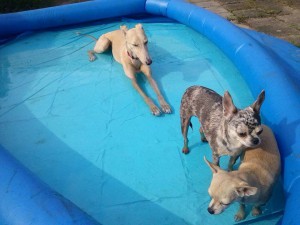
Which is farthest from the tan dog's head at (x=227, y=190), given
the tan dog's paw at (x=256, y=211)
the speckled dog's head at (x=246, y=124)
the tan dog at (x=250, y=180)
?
the tan dog's paw at (x=256, y=211)

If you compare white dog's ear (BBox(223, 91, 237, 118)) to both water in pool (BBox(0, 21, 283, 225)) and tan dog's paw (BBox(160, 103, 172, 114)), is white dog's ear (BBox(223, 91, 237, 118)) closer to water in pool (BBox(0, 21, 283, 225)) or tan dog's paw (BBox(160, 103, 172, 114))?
water in pool (BBox(0, 21, 283, 225))

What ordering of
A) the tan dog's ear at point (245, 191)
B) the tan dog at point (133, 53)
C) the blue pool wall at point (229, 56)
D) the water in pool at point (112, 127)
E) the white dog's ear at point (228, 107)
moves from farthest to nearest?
the tan dog at point (133, 53) → the water in pool at point (112, 127) → the white dog's ear at point (228, 107) → the blue pool wall at point (229, 56) → the tan dog's ear at point (245, 191)

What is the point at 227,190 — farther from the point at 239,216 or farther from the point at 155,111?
the point at 155,111

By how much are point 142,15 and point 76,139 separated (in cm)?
402

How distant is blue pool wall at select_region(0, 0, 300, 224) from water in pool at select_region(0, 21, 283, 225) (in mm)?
330

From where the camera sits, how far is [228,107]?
10.2ft

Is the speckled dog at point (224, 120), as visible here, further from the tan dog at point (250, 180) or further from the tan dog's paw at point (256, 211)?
the tan dog's paw at point (256, 211)

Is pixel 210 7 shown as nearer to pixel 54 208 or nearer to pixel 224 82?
pixel 224 82

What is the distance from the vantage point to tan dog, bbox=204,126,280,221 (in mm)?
2658

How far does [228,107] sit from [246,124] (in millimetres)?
260

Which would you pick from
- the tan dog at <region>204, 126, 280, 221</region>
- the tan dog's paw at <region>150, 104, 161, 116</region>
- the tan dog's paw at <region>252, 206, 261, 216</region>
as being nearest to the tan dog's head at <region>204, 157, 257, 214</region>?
the tan dog at <region>204, 126, 280, 221</region>

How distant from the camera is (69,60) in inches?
243

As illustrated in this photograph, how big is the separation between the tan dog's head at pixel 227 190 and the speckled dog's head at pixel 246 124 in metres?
0.39

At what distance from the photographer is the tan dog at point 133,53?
493 cm
